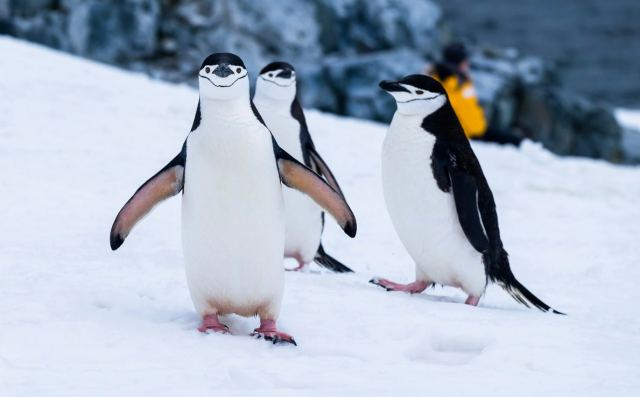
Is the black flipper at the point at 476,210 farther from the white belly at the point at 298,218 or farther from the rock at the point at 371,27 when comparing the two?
the rock at the point at 371,27

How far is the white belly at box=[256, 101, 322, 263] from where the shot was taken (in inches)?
191

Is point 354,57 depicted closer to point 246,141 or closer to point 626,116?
point 626,116

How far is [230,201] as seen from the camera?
3316 millimetres

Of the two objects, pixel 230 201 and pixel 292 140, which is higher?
pixel 230 201

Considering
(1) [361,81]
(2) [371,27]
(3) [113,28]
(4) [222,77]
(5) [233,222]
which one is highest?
(4) [222,77]

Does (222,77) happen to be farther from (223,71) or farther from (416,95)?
(416,95)

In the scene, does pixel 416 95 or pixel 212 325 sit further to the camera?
pixel 416 95

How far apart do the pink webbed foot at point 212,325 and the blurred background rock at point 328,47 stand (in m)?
11.3

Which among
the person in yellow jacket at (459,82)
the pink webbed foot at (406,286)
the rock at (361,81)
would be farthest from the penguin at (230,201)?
the rock at (361,81)

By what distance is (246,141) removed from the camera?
10.8ft

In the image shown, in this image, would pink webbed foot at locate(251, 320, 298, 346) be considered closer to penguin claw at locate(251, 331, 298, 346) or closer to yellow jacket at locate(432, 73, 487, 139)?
penguin claw at locate(251, 331, 298, 346)

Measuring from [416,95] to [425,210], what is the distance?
468 millimetres

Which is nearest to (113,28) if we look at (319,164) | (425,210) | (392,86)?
(319,164)

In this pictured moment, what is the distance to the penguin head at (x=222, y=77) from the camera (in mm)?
3279
